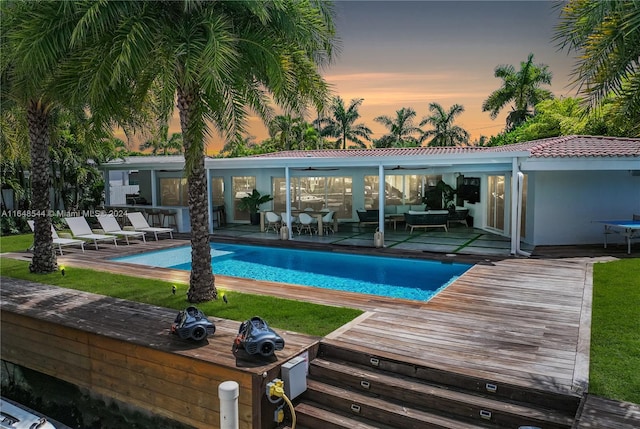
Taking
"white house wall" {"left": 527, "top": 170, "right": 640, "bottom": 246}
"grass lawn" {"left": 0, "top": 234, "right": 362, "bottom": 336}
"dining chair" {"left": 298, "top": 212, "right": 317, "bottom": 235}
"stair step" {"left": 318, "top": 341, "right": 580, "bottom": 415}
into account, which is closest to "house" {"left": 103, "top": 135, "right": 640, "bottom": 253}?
"white house wall" {"left": 527, "top": 170, "right": 640, "bottom": 246}

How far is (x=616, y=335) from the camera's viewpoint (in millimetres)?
6832

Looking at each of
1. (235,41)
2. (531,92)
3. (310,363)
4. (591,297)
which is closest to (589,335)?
(591,297)

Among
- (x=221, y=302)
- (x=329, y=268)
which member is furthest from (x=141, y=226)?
(x=221, y=302)

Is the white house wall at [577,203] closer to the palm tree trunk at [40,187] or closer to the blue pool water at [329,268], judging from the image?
the blue pool water at [329,268]

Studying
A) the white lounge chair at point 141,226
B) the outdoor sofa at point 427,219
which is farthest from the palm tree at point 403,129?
the white lounge chair at point 141,226

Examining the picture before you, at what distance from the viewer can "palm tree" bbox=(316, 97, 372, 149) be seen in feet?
149

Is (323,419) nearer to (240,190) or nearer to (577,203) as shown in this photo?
(577,203)

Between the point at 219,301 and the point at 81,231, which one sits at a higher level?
the point at 81,231

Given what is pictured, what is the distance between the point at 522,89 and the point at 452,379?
1511 inches

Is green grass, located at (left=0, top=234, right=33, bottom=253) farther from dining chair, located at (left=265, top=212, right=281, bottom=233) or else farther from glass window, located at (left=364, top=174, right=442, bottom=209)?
glass window, located at (left=364, top=174, right=442, bottom=209)

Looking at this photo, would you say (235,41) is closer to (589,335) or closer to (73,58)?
(73,58)

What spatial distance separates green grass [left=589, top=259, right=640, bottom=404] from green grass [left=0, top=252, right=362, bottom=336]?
3546 mm

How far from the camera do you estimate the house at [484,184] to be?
1362 centimetres

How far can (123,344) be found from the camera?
22.1 ft
